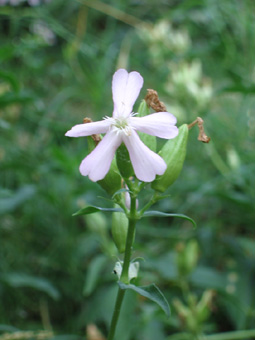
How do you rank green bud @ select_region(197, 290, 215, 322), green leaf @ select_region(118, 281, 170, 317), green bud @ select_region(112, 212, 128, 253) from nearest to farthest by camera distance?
1. green leaf @ select_region(118, 281, 170, 317)
2. green bud @ select_region(112, 212, 128, 253)
3. green bud @ select_region(197, 290, 215, 322)

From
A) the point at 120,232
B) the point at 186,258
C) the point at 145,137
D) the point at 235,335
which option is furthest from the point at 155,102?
the point at 235,335

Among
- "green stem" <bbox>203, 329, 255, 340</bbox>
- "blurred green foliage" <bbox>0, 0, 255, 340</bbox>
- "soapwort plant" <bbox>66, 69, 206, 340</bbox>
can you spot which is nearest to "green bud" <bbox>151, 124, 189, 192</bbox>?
"soapwort plant" <bbox>66, 69, 206, 340</bbox>

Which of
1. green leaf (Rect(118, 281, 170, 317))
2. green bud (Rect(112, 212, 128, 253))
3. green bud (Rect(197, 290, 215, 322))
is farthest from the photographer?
green bud (Rect(197, 290, 215, 322))

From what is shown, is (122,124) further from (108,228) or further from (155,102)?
(108,228)

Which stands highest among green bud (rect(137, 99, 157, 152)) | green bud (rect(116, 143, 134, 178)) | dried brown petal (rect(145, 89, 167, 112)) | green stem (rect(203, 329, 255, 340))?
dried brown petal (rect(145, 89, 167, 112))

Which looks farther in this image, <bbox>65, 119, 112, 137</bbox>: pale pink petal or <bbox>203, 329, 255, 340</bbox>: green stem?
<bbox>203, 329, 255, 340</bbox>: green stem

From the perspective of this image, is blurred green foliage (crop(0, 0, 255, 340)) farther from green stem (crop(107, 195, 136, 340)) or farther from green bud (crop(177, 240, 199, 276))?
green stem (crop(107, 195, 136, 340))

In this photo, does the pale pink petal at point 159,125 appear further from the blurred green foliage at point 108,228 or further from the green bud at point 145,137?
the blurred green foliage at point 108,228
